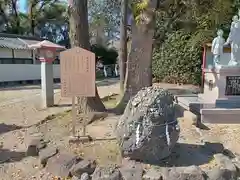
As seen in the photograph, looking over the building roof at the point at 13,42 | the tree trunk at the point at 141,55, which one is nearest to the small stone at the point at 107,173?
the tree trunk at the point at 141,55

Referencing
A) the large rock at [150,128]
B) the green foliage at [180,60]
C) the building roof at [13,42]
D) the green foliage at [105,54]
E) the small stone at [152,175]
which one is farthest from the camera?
the green foliage at [105,54]

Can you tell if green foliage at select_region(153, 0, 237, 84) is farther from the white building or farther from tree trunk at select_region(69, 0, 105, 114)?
the white building

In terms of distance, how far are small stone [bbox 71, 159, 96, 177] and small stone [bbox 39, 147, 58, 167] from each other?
636 mm

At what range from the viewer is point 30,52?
23.2 m

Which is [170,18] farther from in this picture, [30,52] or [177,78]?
[30,52]

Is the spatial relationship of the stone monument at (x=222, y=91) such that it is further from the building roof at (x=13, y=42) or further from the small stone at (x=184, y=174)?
the building roof at (x=13, y=42)

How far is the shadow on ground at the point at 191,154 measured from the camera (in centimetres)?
454

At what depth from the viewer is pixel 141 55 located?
8.41 m

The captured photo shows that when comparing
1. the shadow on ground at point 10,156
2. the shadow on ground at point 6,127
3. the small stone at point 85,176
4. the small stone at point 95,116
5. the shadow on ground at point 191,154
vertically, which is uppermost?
the small stone at point 95,116

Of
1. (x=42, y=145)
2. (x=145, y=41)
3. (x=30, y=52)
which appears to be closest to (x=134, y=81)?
(x=145, y=41)

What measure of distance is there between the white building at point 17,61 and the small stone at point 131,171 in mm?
17669

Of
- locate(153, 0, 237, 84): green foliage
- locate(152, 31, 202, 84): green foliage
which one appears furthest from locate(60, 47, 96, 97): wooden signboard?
locate(152, 31, 202, 84): green foliage

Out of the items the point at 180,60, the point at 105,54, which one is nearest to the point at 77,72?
the point at 180,60

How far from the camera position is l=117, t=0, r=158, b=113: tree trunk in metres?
8.24
